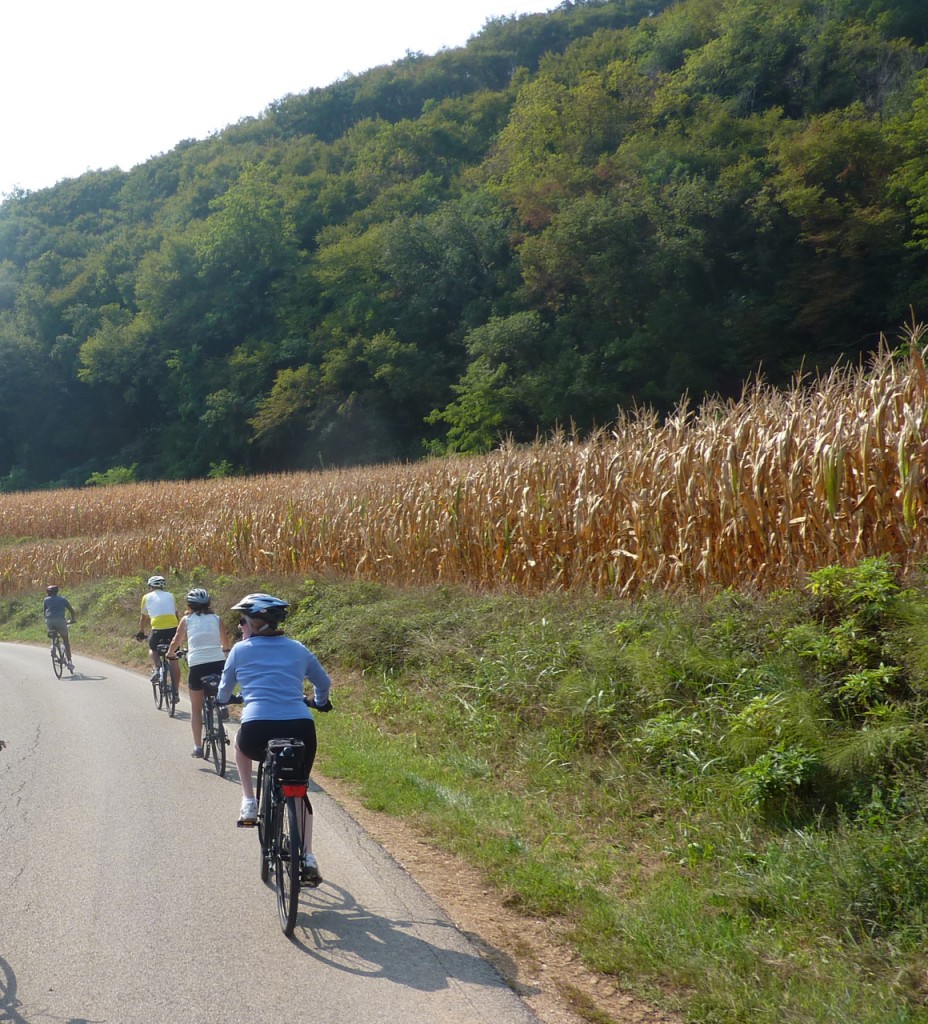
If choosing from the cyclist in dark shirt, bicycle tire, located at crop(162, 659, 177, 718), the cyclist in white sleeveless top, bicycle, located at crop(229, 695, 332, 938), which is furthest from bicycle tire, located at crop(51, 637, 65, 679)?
bicycle, located at crop(229, 695, 332, 938)

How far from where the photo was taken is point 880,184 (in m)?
35.1

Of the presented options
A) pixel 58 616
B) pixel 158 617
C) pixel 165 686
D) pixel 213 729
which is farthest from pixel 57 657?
pixel 213 729

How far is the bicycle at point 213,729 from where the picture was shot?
362 inches

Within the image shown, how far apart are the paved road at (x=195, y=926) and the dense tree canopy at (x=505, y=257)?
16.5m

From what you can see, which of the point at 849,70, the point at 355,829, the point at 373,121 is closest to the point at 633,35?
the point at 849,70

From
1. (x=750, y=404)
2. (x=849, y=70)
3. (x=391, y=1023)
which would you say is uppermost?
(x=849, y=70)

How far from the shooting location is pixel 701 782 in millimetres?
6566

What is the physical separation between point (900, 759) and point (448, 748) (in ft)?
15.1

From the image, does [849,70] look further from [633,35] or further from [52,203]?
[52,203]

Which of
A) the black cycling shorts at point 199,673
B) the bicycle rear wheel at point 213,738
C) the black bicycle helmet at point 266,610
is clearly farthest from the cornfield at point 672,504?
the black bicycle helmet at point 266,610

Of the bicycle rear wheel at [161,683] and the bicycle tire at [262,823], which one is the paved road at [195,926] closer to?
the bicycle tire at [262,823]

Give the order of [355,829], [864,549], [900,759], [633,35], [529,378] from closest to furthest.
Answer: [900,759] → [355,829] → [864,549] → [529,378] → [633,35]

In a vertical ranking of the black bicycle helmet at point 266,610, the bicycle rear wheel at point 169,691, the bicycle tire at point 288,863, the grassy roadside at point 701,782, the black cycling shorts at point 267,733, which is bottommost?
the bicycle rear wheel at point 169,691

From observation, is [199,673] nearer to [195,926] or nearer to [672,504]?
[195,926]
